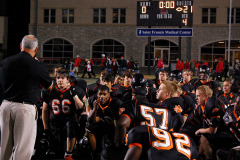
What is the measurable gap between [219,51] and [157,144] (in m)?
32.5

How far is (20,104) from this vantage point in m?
4.25

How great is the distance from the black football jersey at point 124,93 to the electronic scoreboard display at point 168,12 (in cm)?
1276

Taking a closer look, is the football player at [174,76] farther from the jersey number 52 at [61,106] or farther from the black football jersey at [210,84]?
the jersey number 52 at [61,106]

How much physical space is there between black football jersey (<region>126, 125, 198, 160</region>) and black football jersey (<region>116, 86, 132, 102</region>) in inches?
173

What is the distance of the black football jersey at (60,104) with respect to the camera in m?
6.20

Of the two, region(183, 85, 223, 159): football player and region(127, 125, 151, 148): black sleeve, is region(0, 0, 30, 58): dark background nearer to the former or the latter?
region(183, 85, 223, 159): football player

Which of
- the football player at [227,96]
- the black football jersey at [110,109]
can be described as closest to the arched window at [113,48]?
the football player at [227,96]

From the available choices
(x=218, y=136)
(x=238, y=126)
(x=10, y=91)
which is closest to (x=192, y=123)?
(x=218, y=136)

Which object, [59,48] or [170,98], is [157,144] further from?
[59,48]

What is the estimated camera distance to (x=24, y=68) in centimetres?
431

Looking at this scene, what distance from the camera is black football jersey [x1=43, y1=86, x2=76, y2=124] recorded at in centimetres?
620

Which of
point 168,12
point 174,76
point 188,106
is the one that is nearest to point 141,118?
point 188,106

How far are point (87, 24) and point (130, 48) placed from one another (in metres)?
5.56

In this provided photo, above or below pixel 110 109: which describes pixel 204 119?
below
